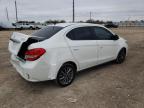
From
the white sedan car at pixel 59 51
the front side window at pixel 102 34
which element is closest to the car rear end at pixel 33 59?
the white sedan car at pixel 59 51

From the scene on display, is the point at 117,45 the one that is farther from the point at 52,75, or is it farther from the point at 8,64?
the point at 8,64

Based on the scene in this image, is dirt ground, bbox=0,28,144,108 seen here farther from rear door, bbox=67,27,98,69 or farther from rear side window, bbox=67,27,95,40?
rear side window, bbox=67,27,95,40

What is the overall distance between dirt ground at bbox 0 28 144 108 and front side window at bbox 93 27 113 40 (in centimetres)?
115

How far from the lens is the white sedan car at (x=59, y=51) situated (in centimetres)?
415

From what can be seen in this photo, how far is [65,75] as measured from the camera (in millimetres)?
4730

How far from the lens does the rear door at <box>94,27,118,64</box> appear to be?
18.7 feet

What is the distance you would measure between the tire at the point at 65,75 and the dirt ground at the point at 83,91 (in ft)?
0.48

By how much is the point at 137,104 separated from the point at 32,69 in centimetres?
245

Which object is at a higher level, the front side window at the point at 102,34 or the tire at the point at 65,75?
the front side window at the point at 102,34

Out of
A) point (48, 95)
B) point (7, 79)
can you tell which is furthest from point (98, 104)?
point (7, 79)

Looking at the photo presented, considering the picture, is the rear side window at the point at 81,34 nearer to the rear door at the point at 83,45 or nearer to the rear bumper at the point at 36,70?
the rear door at the point at 83,45

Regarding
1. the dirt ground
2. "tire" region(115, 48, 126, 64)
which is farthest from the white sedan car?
"tire" region(115, 48, 126, 64)

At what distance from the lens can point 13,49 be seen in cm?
468

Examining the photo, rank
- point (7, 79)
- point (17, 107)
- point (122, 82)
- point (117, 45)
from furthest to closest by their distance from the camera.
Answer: point (117, 45) < point (7, 79) < point (122, 82) < point (17, 107)
